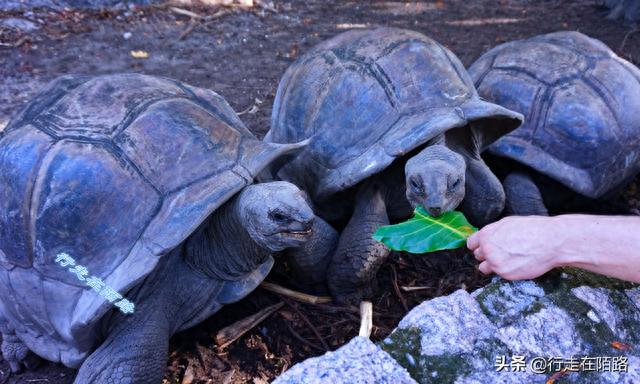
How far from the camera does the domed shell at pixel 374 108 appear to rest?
2627mm

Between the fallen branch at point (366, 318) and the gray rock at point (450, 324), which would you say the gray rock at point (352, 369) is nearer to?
the gray rock at point (450, 324)

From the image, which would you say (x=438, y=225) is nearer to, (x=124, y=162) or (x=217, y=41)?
(x=124, y=162)

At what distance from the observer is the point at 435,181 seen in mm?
2301

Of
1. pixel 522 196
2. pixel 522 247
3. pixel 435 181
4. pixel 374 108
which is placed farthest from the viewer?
pixel 522 196

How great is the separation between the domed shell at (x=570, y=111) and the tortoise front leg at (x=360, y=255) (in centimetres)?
91

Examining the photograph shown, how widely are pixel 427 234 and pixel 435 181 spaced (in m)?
0.26

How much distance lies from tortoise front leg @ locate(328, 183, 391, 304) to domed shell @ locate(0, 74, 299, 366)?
555 millimetres

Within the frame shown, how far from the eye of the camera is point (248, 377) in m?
2.29

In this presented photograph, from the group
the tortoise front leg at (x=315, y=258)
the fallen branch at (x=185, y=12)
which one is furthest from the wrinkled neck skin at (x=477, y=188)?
the fallen branch at (x=185, y=12)

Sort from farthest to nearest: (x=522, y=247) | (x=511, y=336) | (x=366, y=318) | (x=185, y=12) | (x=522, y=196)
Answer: (x=185, y=12)
(x=522, y=196)
(x=366, y=318)
(x=522, y=247)
(x=511, y=336)

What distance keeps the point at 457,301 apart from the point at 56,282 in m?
1.48

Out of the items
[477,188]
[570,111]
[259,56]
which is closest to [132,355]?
[477,188]

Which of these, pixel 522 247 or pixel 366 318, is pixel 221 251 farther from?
pixel 522 247

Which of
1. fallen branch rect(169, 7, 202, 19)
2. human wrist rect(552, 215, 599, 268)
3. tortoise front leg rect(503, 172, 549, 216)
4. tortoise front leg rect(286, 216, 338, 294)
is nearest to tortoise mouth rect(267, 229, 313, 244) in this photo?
tortoise front leg rect(286, 216, 338, 294)
